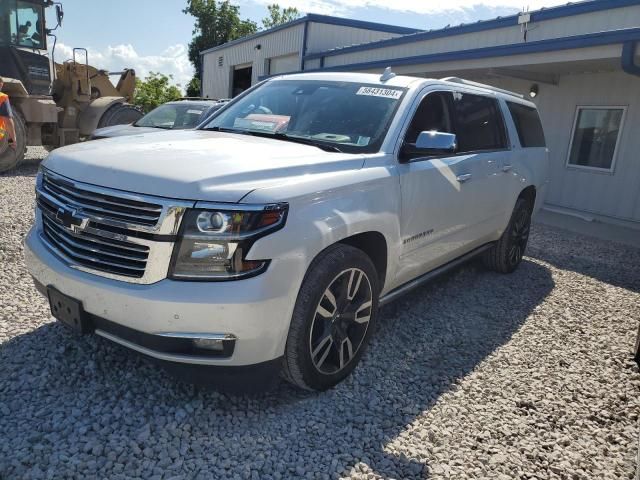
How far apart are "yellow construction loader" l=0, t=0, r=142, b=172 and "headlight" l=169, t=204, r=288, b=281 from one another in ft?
29.3

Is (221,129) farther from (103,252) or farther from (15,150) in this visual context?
(15,150)

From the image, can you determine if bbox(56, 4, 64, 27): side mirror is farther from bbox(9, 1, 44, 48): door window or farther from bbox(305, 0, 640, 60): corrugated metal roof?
bbox(305, 0, 640, 60): corrugated metal roof

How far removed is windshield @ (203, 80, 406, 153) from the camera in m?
3.49

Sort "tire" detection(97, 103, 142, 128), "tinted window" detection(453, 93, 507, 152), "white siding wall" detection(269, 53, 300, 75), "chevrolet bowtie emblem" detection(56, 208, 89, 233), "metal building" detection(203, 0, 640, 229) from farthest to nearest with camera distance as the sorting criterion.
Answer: "white siding wall" detection(269, 53, 300, 75) → "tire" detection(97, 103, 142, 128) → "metal building" detection(203, 0, 640, 229) → "tinted window" detection(453, 93, 507, 152) → "chevrolet bowtie emblem" detection(56, 208, 89, 233)

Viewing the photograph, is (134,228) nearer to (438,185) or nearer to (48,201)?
(48,201)

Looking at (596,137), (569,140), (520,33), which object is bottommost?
(569,140)

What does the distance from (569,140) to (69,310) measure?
1038 cm

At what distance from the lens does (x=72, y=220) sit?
8.77ft

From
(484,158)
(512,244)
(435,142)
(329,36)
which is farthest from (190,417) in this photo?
(329,36)

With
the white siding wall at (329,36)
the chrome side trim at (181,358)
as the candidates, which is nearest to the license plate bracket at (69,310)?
the chrome side trim at (181,358)

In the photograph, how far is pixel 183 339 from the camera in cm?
246

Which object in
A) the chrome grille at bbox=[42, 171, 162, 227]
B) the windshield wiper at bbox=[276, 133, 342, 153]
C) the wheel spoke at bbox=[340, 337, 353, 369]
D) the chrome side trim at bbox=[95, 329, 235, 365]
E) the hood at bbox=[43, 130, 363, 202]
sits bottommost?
the wheel spoke at bbox=[340, 337, 353, 369]

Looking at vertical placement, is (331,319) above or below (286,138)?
below

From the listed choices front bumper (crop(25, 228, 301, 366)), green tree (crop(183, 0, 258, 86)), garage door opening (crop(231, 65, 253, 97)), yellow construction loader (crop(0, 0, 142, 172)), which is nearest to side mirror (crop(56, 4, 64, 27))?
yellow construction loader (crop(0, 0, 142, 172))
